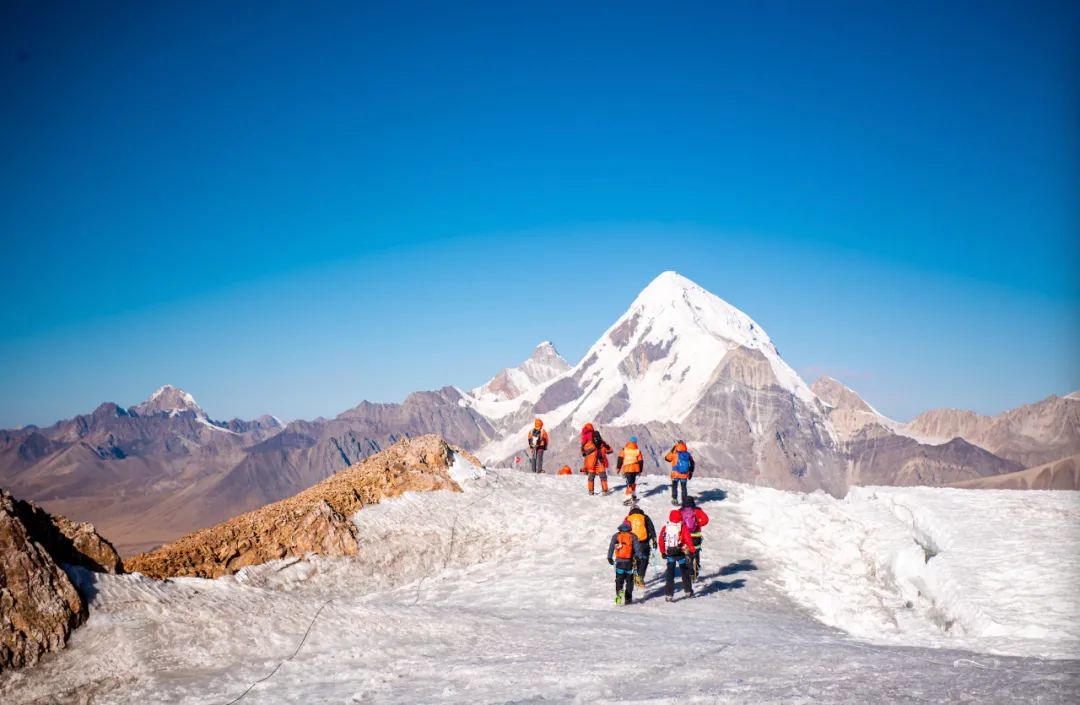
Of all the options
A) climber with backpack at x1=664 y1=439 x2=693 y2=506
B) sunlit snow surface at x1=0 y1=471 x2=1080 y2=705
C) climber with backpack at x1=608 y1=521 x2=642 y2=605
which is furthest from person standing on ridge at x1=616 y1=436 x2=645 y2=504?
climber with backpack at x1=608 y1=521 x2=642 y2=605

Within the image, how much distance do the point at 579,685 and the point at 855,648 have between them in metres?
6.00

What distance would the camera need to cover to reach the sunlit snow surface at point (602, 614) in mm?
9570

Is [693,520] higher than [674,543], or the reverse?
[693,520]

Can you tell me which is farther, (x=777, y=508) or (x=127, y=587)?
(x=777, y=508)

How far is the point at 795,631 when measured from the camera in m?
15.1

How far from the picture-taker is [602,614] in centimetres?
1578

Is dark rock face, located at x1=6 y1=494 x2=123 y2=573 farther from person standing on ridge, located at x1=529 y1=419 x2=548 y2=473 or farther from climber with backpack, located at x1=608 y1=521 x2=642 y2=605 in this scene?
person standing on ridge, located at x1=529 y1=419 x2=548 y2=473

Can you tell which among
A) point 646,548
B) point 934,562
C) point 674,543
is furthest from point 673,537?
point 934,562

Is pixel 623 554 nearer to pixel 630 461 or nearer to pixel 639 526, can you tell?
pixel 639 526

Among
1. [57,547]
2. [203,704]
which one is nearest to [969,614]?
[203,704]

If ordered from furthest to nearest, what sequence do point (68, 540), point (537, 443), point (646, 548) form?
point (537, 443) → point (646, 548) → point (68, 540)

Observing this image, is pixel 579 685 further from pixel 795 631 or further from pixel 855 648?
pixel 795 631

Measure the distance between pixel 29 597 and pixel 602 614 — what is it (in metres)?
10.6

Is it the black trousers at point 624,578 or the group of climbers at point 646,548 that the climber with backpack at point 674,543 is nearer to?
the group of climbers at point 646,548
